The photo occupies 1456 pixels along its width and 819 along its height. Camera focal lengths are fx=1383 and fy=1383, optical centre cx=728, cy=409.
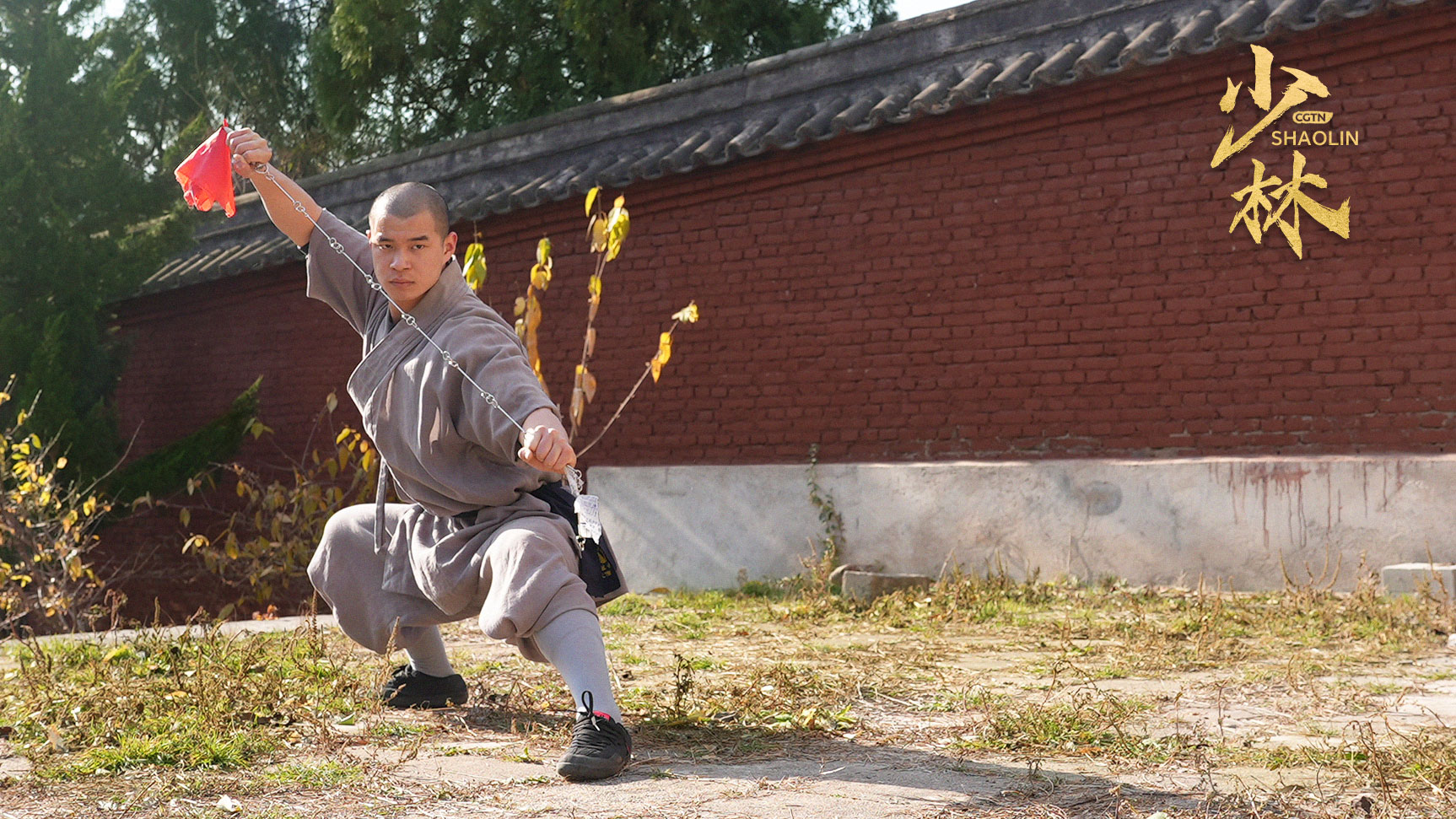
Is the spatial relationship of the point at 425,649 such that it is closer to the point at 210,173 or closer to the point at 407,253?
the point at 407,253

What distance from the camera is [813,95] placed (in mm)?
8922

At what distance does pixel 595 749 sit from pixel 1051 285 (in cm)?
512

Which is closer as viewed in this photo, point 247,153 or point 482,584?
point 482,584

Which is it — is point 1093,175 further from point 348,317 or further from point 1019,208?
point 348,317

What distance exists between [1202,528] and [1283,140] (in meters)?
1.99

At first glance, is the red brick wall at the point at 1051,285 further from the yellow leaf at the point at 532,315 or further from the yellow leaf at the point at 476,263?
the yellow leaf at the point at 476,263

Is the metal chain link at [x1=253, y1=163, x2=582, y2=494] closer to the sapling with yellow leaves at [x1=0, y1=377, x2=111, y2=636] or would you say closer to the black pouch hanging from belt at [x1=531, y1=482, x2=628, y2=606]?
the black pouch hanging from belt at [x1=531, y1=482, x2=628, y2=606]

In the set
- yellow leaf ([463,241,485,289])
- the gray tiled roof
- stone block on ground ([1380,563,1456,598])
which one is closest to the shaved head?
yellow leaf ([463,241,485,289])

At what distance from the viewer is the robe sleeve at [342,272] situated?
3.93 m

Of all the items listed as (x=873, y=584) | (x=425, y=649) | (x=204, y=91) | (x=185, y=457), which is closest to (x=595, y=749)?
(x=425, y=649)

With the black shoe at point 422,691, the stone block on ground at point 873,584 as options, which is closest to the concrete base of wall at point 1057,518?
the stone block on ground at point 873,584

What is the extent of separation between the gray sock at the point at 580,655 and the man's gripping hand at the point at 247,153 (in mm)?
1605

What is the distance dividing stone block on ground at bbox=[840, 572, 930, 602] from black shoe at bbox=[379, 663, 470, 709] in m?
3.30

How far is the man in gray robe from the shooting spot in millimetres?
3264
